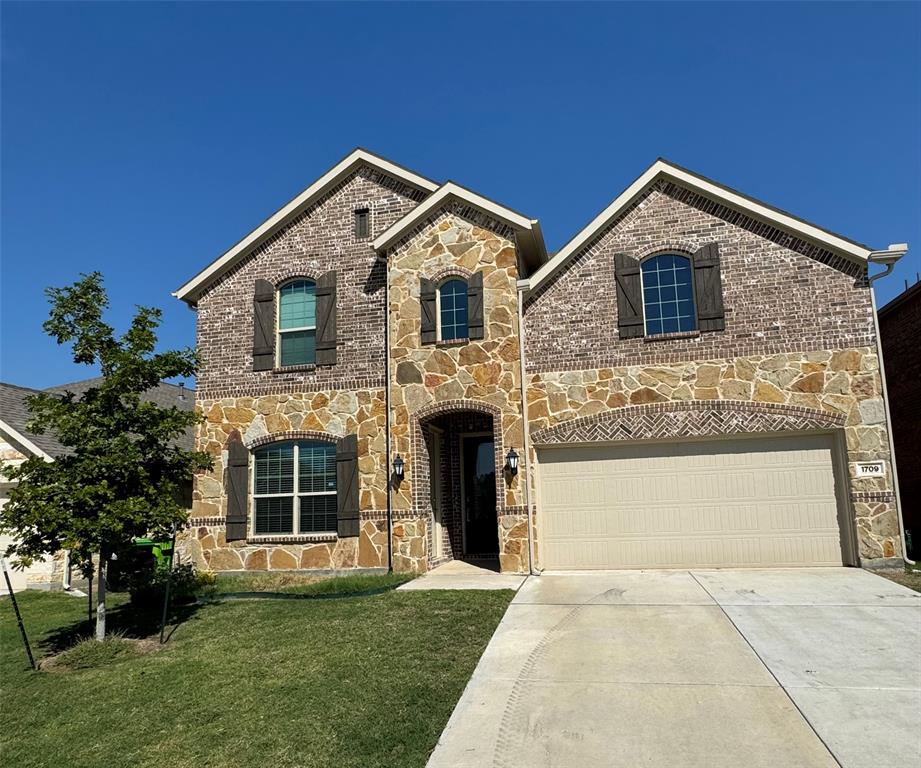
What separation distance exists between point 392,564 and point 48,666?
233 inches

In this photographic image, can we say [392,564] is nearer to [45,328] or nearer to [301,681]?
[301,681]

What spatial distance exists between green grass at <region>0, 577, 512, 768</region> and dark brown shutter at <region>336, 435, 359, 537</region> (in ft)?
9.94

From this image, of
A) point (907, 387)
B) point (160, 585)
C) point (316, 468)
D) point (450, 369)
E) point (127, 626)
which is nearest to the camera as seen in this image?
point (127, 626)

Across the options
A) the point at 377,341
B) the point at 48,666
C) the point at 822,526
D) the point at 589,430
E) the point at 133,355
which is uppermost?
the point at 377,341

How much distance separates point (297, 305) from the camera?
13977mm

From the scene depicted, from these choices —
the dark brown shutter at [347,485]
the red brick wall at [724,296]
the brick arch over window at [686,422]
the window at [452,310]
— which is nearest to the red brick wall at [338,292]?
the dark brown shutter at [347,485]

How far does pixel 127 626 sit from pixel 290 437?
4.85 metres

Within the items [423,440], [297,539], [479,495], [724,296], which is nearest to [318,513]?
[297,539]

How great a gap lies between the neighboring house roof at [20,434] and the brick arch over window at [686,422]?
33.9 feet

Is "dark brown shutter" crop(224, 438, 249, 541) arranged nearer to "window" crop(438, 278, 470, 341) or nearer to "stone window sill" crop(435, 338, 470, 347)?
"stone window sill" crop(435, 338, 470, 347)

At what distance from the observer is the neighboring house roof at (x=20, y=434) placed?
13.8 m

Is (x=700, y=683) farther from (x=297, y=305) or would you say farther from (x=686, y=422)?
(x=297, y=305)

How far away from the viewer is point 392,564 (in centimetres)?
1227

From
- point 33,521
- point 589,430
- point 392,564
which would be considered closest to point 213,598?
point 392,564
